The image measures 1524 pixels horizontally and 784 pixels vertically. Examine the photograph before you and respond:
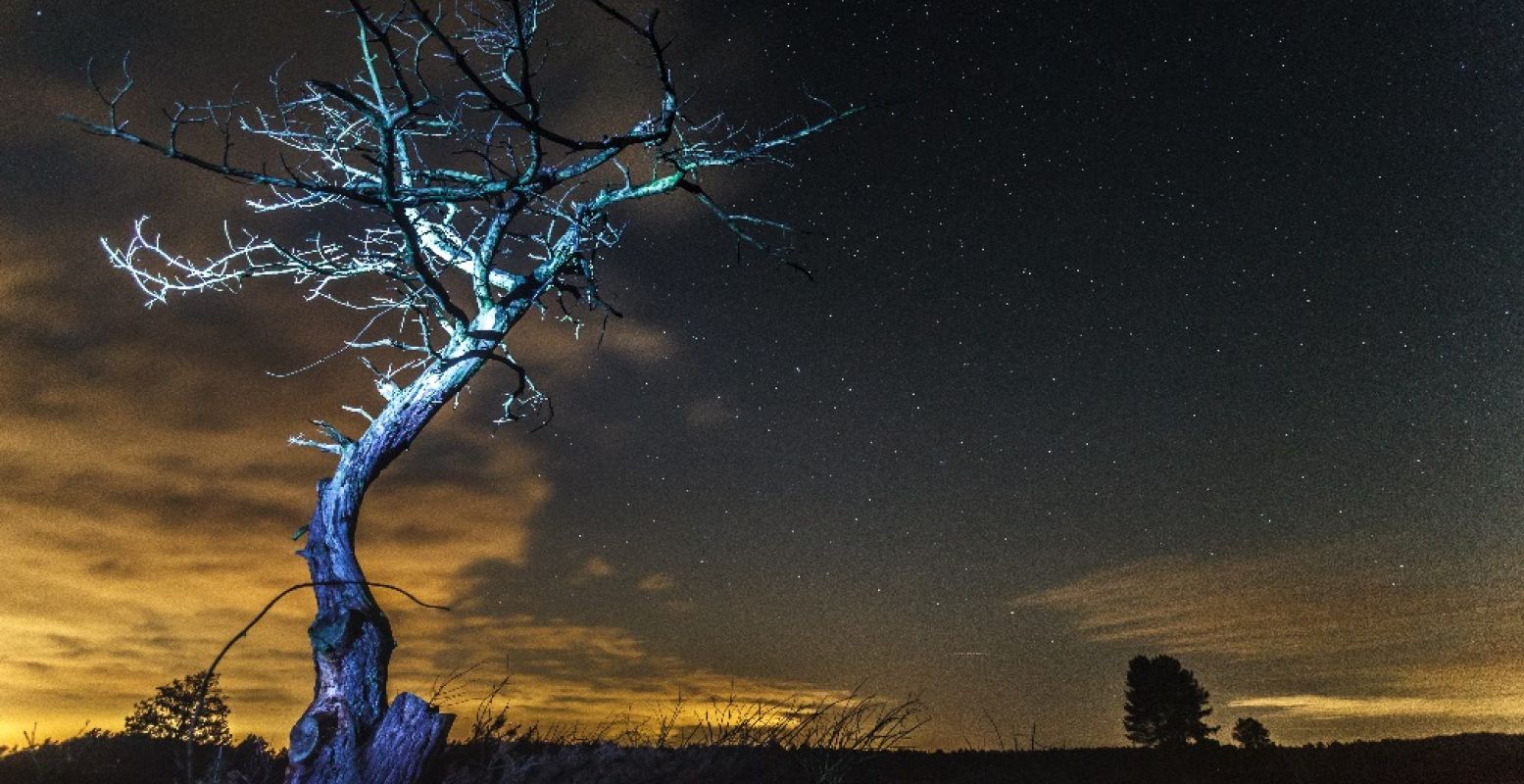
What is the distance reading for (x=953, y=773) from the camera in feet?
29.7

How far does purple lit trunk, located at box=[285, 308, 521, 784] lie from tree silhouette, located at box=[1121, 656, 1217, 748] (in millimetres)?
29772

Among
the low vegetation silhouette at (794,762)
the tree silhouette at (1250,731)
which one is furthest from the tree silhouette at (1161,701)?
the low vegetation silhouette at (794,762)

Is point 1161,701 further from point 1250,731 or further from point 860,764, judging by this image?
point 860,764

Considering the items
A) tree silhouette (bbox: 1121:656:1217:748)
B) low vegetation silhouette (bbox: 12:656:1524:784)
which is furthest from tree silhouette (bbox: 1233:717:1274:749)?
low vegetation silhouette (bbox: 12:656:1524:784)

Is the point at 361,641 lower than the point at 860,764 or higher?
higher

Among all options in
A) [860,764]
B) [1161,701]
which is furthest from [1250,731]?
[860,764]

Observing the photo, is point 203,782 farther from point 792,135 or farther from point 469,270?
point 792,135

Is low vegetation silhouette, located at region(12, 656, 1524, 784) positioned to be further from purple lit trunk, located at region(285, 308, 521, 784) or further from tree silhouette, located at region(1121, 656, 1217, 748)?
tree silhouette, located at region(1121, 656, 1217, 748)

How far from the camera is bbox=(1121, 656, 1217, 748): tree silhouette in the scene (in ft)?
108

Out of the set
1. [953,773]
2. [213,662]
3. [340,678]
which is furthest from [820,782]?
[213,662]

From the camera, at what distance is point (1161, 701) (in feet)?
111

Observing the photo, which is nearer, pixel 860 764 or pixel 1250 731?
pixel 860 764

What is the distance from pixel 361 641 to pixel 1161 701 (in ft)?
105

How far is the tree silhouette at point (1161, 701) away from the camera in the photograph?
33062 millimetres
